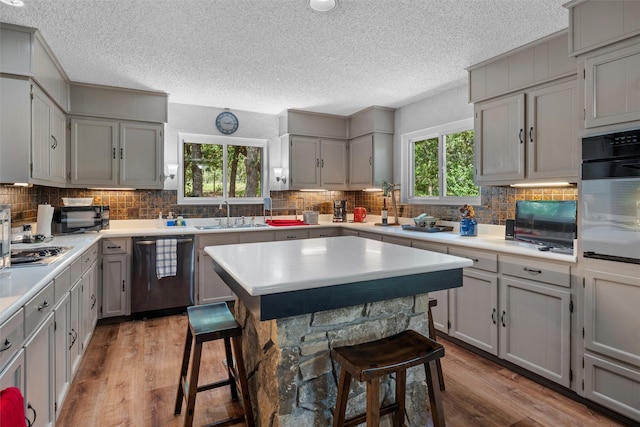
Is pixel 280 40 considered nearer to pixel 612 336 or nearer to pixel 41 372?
pixel 41 372

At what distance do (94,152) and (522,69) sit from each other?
13.6ft

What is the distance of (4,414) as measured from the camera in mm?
967

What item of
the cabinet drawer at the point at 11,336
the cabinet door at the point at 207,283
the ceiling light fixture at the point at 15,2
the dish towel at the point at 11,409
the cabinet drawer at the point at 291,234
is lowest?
the cabinet door at the point at 207,283

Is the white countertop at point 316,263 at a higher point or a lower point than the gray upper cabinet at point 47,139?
lower

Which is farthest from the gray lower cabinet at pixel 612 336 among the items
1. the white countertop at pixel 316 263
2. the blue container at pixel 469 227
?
the blue container at pixel 469 227

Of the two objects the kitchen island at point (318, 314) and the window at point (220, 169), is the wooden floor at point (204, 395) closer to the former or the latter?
the kitchen island at point (318, 314)

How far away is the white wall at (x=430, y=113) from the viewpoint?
382 centimetres

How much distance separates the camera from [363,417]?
5.30ft

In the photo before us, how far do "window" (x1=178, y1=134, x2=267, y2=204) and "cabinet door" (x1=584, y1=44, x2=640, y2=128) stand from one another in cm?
375

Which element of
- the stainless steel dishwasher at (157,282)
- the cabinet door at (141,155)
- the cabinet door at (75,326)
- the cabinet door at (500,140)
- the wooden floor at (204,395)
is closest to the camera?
the wooden floor at (204,395)

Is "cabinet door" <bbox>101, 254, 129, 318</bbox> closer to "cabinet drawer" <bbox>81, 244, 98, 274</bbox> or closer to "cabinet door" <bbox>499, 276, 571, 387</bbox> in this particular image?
"cabinet drawer" <bbox>81, 244, 98, 274</bbox>

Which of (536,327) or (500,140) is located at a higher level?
(500,140)

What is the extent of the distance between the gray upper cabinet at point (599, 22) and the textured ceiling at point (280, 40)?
0.14 m

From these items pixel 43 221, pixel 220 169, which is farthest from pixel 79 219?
pixel 220 169
